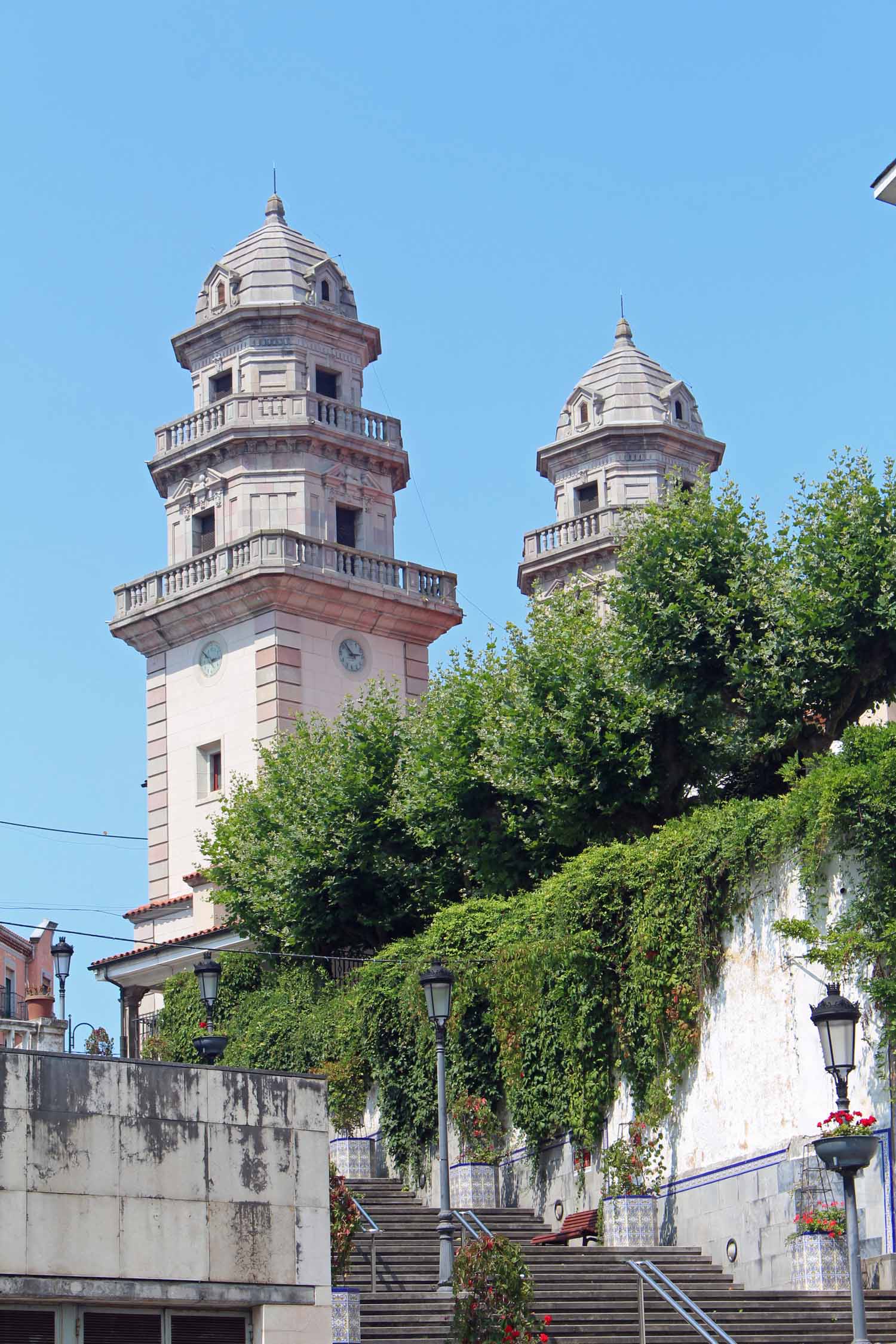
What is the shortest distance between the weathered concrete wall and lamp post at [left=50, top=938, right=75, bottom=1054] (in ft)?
58.6

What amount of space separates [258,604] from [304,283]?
9285 millimetres

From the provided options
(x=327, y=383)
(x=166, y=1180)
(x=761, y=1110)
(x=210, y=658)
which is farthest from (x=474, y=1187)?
(x=327, y=383)

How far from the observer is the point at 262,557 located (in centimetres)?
5044

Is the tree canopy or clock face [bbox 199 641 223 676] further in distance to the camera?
clock face [bbox 199 641 223 676]

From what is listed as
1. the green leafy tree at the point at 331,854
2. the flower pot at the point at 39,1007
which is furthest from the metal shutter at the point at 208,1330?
the flower pot at the point at 39,1007

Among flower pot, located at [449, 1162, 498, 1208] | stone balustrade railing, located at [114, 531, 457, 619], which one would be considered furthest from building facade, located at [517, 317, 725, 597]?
flower pot, located at [449, 1162, 498, 1208]

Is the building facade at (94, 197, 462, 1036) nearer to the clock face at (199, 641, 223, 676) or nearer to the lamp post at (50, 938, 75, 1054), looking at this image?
the clock face at (199, 641, 223, 676)

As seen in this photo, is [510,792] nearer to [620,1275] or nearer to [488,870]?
[488,870]

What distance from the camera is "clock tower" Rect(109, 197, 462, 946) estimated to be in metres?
50.7

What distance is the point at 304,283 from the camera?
55156 millimetres

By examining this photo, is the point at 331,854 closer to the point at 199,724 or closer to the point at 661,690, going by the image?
the point at 661,690

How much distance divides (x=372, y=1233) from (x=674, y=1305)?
3.92 metres

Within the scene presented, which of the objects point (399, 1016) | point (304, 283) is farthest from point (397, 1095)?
point (304, 283)

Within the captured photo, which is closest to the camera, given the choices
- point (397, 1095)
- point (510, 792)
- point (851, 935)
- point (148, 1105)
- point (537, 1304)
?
point (148, 1105)
